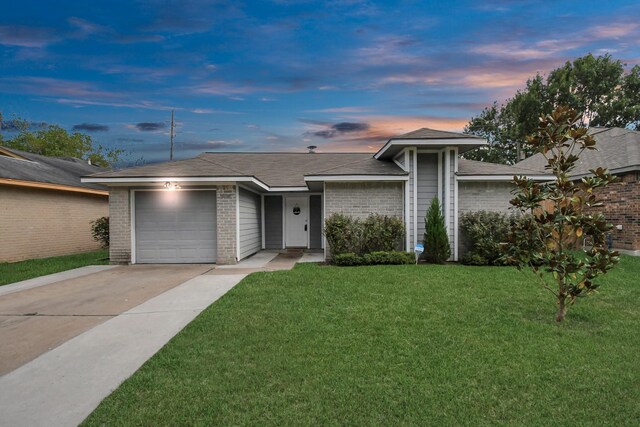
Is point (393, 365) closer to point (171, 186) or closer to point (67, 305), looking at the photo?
point (67, 305)

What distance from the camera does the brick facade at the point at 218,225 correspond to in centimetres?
1025

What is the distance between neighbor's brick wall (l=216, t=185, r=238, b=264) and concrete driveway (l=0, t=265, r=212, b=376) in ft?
3.72

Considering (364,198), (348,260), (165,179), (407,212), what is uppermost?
(165,179)

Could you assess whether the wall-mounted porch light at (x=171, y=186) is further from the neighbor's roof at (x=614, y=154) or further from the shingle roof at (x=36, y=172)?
the neighbor's roof at (x=614, y=154)

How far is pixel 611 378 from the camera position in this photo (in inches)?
123

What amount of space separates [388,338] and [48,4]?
15.3m

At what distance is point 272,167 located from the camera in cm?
→ 1550

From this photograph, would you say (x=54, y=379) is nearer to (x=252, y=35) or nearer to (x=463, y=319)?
(x=463, y=319)

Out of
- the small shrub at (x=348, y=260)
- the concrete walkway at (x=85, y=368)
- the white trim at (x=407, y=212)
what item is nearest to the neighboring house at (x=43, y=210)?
the concrete walkway at (x=85, y=368)

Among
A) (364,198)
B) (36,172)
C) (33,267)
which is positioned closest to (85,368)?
(364,198)

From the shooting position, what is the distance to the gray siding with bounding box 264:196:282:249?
14344 mm

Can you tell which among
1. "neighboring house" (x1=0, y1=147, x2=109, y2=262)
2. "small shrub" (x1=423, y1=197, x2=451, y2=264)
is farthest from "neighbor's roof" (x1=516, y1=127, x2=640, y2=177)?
"neighboring house" (x1=0, y1=147, x2=109, y2=262)

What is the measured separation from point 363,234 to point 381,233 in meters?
0.52

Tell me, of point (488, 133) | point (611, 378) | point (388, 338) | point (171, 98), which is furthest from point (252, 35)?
point (488, 133)
